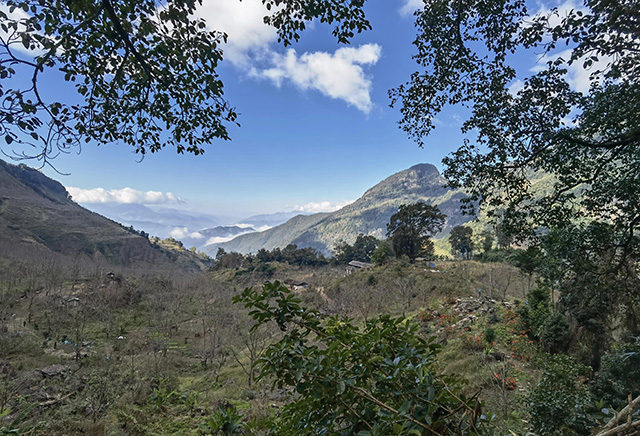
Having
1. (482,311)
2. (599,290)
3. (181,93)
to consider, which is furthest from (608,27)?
(482,311)

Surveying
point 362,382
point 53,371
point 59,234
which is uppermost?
point 59,234

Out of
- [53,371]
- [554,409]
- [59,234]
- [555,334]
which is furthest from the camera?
[59,234]

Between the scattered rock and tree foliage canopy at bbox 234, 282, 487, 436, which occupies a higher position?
tree foliage canopy at bbox 234, 282, 487, 436

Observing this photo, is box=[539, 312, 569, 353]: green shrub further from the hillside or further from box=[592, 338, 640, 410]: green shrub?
the hillside

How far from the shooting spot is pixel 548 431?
3484mm

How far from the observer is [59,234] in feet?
212

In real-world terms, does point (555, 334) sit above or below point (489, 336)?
above

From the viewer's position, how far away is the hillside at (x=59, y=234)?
183 ft

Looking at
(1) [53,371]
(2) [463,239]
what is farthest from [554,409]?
(2) [463,239]

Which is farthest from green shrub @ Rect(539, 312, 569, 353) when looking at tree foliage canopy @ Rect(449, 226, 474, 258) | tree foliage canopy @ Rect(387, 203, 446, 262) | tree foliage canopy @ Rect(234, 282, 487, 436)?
tree foliage canopy @ Rect(449, 226, 474, 258)

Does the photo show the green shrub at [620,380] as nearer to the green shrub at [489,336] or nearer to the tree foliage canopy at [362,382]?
the tree foliage canopy at [362,382]

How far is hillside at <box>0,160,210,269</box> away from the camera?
183 ft

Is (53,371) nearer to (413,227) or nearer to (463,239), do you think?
(413,227)

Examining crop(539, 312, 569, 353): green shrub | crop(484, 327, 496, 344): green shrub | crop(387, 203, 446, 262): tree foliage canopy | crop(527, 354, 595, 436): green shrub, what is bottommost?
crop(484, 327, 496, 344): green shrub
